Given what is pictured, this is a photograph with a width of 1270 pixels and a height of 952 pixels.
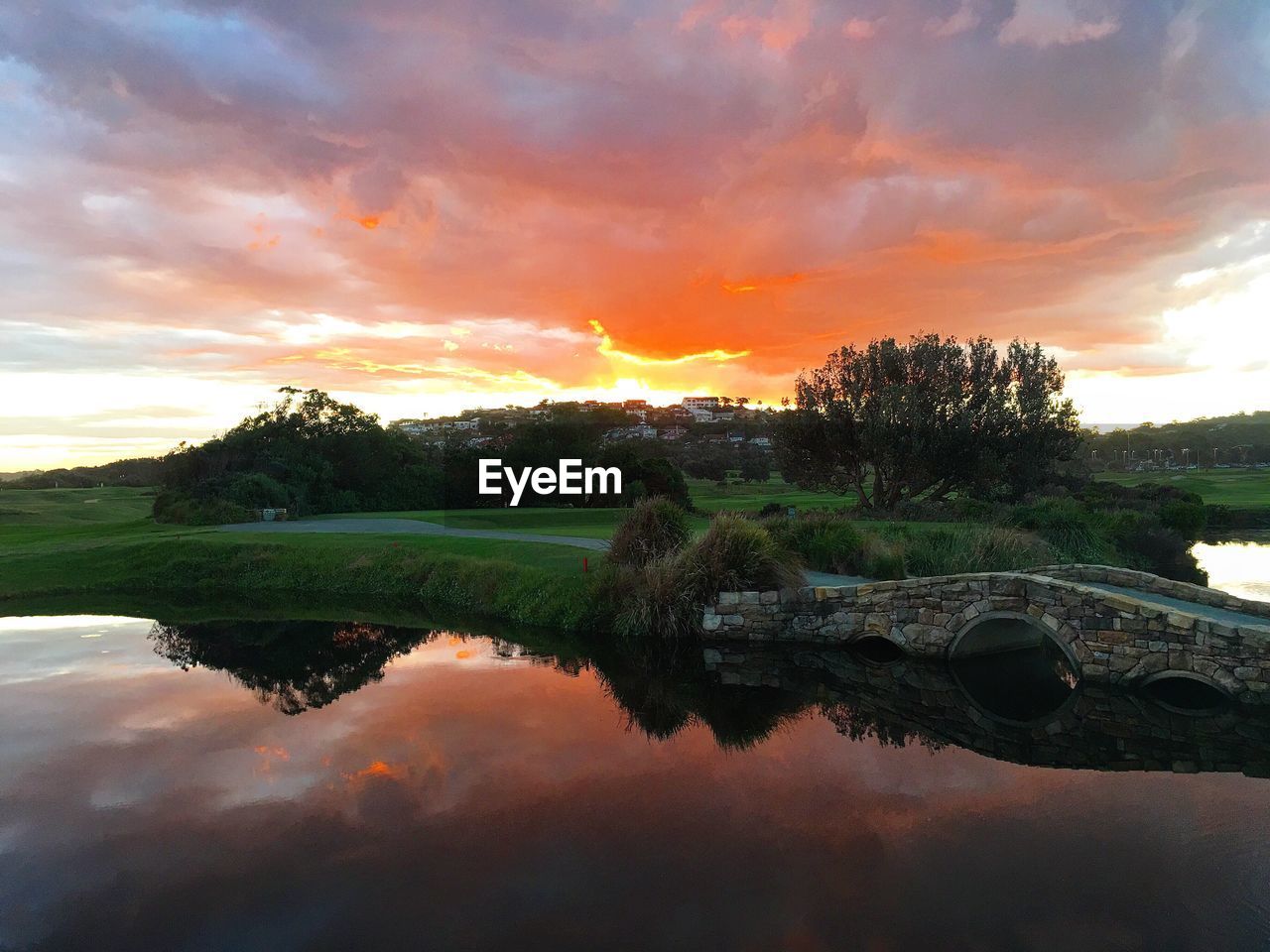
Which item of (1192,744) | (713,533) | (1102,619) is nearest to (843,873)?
(1192,744)

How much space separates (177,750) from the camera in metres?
11.1

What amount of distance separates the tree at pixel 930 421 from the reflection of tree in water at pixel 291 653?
22.0m

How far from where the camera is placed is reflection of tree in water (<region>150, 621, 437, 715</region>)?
1467 centimetres

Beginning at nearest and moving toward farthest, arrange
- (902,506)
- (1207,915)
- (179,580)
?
(1207,915), (179,580), (902,506)

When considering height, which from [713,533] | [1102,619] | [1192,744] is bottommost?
[1192,744]

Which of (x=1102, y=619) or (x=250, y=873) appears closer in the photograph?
(x=250, y=873)

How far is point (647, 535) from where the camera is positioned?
19797 mm

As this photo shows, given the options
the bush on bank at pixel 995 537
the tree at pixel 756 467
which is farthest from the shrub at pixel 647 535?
the tree at pixel 756 467

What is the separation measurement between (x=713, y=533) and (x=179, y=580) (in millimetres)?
20102

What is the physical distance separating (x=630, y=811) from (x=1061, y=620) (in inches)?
353

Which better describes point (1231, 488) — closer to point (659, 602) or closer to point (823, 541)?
point (823, 541)

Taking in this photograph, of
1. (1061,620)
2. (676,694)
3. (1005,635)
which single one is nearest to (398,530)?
(676,694)

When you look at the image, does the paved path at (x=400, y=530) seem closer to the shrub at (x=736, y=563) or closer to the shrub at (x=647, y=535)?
the shrub at (x=647, y=535)

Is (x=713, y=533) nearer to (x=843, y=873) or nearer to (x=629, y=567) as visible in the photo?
(x=629, y=567)
